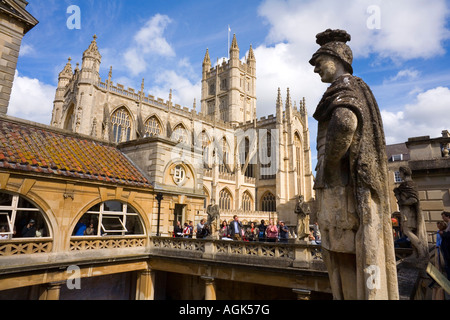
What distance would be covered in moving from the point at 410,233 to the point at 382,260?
3922 mm

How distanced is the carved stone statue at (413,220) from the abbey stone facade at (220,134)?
10689mm

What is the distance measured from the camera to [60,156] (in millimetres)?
10625

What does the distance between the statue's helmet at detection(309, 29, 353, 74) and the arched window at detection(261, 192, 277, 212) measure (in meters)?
40.6

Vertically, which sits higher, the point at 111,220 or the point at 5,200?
the point at 5,200

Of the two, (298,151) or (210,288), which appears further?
(298,151)

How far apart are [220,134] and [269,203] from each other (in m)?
14.4

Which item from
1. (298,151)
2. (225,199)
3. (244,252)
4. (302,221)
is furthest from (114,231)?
(298,151)

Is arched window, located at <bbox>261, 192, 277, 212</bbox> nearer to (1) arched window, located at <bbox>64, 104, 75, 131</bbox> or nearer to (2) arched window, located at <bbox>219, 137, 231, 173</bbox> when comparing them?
(2) arched window, located at <bbox>219, 137, 231, 173</bbox>

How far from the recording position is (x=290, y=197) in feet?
138

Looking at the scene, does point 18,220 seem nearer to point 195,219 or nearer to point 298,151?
point 195,219

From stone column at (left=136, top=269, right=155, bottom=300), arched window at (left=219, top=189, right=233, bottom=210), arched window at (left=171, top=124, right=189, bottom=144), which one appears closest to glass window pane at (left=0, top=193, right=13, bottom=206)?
stone column at (left=136, top=269, right=155, bottom=300)

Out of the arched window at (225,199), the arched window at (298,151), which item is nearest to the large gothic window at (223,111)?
the arched window at (298,151)

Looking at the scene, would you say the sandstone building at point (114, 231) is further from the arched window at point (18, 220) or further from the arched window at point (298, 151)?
the arched window at point (298, 151)
